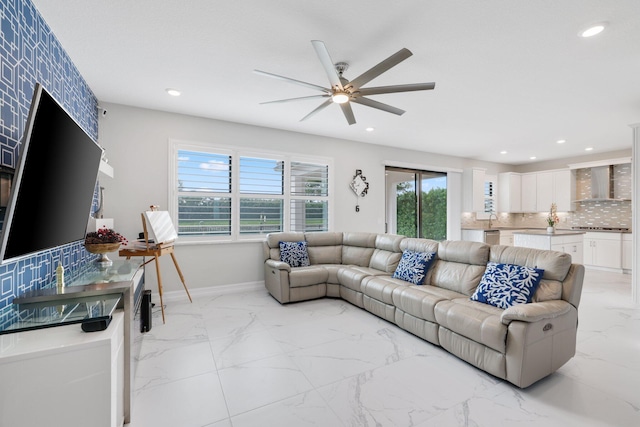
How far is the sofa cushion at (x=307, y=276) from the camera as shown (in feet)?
13.1

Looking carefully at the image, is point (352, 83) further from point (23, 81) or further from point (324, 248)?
point (324, 248)

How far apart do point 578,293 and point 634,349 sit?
1.08m

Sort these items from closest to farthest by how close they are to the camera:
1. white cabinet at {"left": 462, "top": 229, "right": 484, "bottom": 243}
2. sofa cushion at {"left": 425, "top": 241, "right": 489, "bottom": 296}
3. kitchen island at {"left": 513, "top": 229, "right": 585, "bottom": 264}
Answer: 1. sofa cushion at {"left": 425, "top": 241, "right": 489, "bottom": 296}
2. kitchen island at {"left": 513, "top": 229, "right": 585, "bottom": 264}
3. white cabinet at {"left": 462, "top": 229, "right": 484, "bottom": 243}

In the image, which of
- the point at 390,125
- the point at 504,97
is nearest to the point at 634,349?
the point at 504,97

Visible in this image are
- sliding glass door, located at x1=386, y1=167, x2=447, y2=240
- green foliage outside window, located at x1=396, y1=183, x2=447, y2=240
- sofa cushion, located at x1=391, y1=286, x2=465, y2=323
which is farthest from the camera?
green foliage outside window, located at x1=396, y1=183, x2=447, y2=240

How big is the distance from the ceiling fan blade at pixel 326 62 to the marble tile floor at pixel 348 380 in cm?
234

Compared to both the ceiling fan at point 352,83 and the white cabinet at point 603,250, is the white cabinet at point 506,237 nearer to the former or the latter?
the white cabinet at point 603,250

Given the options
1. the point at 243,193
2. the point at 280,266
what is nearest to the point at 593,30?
the point at 280,266

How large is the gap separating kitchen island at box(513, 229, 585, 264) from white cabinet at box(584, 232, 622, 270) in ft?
2.52

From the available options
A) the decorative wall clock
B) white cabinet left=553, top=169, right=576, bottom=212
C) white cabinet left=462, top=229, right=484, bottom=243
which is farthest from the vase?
white cabinet left=553, top=169, right=576, bottom=212

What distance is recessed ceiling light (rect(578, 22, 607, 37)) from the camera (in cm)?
214

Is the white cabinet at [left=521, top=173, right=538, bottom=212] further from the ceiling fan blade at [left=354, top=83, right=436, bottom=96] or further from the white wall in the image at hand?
the ceiling fan blade at [left=354, top=83, right=436, bottom=96]

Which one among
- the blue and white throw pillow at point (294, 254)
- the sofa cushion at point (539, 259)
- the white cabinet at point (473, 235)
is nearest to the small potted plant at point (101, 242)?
the blue and white throw pillow at point (294, 254)

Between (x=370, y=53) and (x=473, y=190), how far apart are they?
5.61m
